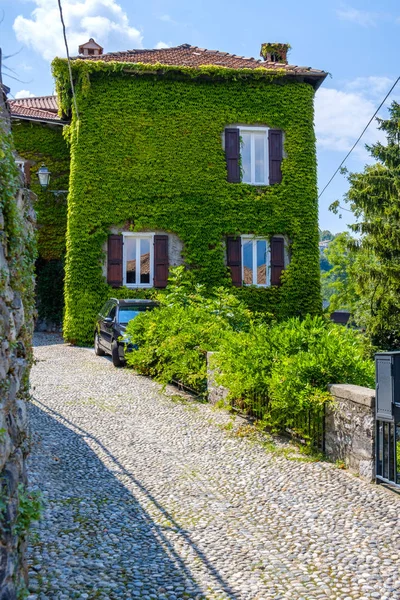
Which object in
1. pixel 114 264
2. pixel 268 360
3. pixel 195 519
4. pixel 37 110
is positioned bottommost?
pixel 195 519

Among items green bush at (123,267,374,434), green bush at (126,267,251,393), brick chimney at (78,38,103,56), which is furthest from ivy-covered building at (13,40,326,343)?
green bush at (123,267,374,434)

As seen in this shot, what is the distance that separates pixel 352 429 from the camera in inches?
260

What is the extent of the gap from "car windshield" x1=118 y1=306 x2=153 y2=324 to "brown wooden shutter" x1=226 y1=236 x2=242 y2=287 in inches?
193

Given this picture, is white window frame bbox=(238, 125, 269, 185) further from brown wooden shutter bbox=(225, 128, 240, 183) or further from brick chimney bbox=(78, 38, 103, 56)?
brick chimney bbox=(78, 38, 103, 56)

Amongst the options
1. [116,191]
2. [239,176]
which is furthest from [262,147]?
[116,191]

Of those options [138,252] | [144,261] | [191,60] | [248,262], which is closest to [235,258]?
[248,262]

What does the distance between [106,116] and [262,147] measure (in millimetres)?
4945

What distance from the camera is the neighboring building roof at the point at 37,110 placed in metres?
23.1

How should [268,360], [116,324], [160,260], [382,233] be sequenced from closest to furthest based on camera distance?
[268,360], [116,324], [160,260], [382,233]

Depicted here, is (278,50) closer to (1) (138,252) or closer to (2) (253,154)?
(2) (253,154)

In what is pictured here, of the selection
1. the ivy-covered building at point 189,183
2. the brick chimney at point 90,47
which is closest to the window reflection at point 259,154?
the ivy-covered building at point 189,183

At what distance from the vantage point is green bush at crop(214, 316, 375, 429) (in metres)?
7.36

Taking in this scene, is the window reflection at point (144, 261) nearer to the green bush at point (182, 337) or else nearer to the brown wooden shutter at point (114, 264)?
the brown wooden shutter at point (114, 264)

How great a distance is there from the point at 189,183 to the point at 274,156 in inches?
112
